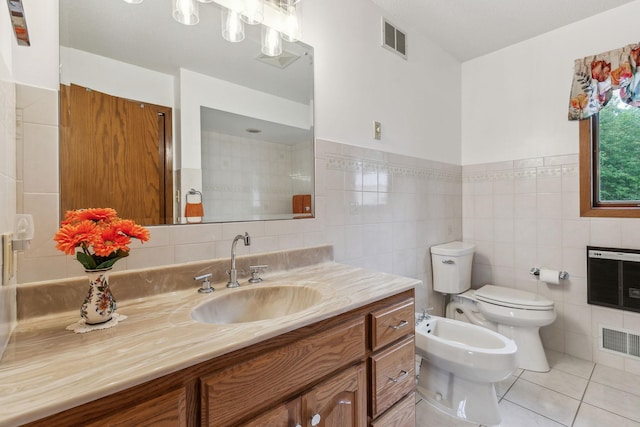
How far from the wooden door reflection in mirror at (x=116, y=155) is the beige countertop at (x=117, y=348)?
334mm

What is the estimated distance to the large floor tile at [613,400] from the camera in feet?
4.98

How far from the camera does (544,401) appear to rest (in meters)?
1.62

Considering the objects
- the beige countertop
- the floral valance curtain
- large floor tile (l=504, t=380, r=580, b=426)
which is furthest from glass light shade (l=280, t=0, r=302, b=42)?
large floor tile (l=504, t=380, r=580, b=426)

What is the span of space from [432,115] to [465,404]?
76.2 inches

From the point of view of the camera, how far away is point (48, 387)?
0.50 m

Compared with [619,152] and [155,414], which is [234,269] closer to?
[155,414]

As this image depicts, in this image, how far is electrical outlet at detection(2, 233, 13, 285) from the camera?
25.6 inches

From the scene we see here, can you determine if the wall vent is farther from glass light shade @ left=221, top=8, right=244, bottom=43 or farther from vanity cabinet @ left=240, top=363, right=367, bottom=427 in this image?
glass light shade @ left=221, top=8, right=244, bottom=43

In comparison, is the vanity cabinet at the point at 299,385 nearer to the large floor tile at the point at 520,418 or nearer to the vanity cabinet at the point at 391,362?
the vanity cabinet at the point at 391,362

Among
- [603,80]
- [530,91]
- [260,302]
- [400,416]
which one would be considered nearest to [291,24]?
[260,302]

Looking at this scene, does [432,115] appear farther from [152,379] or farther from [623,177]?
[152,379]

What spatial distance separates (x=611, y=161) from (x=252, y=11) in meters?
2.45

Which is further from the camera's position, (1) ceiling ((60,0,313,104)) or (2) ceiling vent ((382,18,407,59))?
(2) ceiling vent ((382,18,407,59))

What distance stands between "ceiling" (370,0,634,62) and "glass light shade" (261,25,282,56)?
844mm
